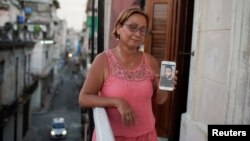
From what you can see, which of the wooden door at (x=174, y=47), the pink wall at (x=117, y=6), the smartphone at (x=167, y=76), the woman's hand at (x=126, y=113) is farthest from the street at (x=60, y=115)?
the woman's hand at (x=126, y=113)

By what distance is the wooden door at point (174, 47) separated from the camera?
18.3ft

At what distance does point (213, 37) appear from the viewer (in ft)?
13.6

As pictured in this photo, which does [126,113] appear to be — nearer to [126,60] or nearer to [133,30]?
[126,60]

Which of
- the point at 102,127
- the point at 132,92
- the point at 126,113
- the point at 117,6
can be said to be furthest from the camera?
the point at 117,6

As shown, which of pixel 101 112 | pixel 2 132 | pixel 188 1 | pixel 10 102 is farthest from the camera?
pixel 10 102

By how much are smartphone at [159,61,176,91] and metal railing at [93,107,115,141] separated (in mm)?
507

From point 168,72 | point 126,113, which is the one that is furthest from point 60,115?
point 126,113

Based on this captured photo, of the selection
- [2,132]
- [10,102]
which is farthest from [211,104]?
[10,102]

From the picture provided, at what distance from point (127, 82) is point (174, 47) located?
320 cm

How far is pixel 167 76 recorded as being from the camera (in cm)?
280

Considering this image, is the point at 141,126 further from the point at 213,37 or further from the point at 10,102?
the point at 10,102

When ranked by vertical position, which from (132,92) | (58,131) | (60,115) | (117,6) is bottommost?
(60,115)

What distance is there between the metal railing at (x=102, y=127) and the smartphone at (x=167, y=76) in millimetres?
507

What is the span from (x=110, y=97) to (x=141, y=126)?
326 mm
